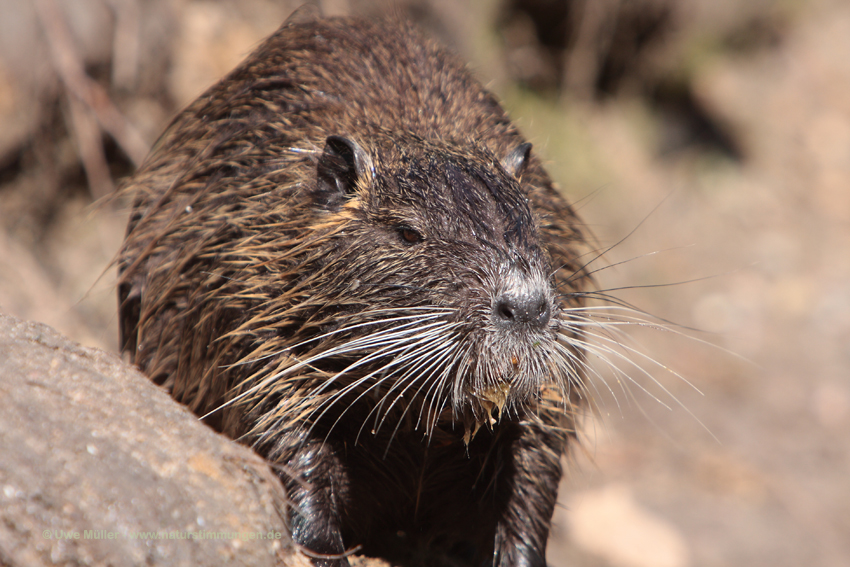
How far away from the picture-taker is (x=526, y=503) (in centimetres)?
314

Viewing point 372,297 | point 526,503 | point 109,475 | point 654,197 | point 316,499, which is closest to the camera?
point 109,475

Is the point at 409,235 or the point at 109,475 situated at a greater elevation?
the point at 409,235

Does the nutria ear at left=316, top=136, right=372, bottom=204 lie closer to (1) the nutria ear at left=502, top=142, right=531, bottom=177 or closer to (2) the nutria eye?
(2) the nutria eye

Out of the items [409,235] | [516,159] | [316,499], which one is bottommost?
[316,499]

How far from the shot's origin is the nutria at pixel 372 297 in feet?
8.58

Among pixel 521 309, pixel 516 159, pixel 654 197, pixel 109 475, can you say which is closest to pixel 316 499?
pixel 109 475

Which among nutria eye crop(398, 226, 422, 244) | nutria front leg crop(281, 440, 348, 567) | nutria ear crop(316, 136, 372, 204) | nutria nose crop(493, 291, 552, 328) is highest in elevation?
nutria ear crop(316, 136, 372, 204)

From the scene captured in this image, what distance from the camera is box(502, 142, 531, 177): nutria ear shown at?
3143 millimetres

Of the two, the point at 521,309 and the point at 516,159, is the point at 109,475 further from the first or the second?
the point at 516,159

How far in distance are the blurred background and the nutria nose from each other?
3.24 feet

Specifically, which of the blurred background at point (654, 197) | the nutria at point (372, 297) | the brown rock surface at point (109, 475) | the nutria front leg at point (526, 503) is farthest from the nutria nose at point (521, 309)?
the blurred background at point (654, 197)

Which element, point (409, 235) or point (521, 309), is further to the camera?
point (409, 235)

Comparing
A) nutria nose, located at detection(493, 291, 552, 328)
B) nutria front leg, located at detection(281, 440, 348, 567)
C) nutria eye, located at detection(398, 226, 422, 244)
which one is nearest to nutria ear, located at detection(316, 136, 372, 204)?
nutria eye, located at detection(398, 226, 422, 244)

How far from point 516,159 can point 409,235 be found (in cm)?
63
